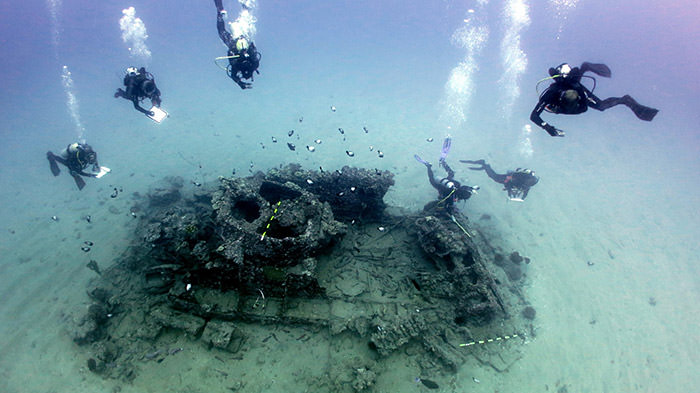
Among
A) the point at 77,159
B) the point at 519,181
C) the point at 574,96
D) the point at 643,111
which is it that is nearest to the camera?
the point at 574,96

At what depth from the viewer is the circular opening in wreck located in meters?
8.80

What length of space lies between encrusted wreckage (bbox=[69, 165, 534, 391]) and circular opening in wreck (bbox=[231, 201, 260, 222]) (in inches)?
1.4

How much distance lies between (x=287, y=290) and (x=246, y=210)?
3075 mm

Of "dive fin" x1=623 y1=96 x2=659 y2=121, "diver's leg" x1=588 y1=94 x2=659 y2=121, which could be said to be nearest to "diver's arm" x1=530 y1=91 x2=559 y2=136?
"diver's leg" x1=588 y1=94 x2=659 y2=121

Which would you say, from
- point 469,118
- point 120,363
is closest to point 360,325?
point 120,363

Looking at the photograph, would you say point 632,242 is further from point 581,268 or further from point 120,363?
point 120,363

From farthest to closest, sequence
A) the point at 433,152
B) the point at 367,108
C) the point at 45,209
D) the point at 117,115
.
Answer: the point at 367,108, the point at 117,115, the point at 433,152, the point at 45,209

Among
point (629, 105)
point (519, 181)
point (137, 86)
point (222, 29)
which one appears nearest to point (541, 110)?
point (629, 105)

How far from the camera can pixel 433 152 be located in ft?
72.5

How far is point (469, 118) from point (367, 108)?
12.6m

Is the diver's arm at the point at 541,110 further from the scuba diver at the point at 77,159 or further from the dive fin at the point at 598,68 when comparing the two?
the scuba diver at the point at 77,159

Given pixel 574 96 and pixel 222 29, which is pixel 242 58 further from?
pixel 574 96

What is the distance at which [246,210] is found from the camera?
9.05 metres

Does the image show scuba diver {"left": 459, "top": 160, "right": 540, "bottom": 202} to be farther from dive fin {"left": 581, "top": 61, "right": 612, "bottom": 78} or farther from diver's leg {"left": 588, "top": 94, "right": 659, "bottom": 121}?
dive fin {"left": 581, "top": 61, "right": 612, "bottom": 78}
